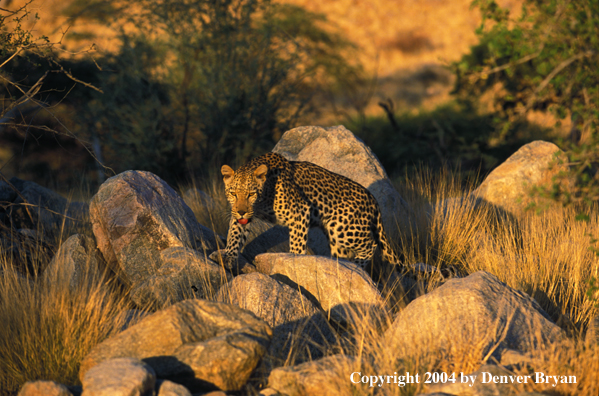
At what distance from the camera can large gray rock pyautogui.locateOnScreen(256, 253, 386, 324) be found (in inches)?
219

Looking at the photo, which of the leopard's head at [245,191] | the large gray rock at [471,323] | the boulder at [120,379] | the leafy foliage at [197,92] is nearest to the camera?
the boulder at [120,379]

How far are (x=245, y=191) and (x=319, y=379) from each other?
3090 millimetres

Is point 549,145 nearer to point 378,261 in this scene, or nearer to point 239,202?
point 378,261

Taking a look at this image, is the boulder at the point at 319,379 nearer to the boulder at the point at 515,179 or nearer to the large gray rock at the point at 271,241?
the large gray rock at the point at 271,241

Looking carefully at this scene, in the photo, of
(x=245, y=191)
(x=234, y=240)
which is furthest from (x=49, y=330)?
(x=245, y=191)

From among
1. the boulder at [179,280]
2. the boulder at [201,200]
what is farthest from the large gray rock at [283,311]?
the boulder at [201,200]

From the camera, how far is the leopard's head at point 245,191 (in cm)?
661

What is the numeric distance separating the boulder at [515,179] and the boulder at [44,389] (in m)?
7.53

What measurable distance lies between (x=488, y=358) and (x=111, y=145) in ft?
39.6

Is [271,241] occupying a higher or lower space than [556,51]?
lower

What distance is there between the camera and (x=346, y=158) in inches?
358

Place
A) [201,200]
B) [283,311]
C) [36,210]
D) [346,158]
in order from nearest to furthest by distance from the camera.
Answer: [283,311], [36,210], [346,158], [201,200]

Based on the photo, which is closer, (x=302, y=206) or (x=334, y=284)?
(x=334, y=284)

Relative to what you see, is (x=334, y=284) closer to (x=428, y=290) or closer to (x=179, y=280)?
(x=428, y=290)
